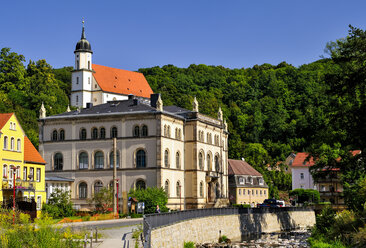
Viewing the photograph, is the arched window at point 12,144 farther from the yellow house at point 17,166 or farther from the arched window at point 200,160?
the arched window at point 200,160

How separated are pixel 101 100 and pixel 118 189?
178ft

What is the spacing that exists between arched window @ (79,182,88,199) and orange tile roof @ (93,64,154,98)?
2028 inches

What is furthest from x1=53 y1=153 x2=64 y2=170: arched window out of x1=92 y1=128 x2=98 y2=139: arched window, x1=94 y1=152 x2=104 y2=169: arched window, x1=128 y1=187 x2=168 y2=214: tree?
x1=128 y1=187 x2=168 y2=214: tree

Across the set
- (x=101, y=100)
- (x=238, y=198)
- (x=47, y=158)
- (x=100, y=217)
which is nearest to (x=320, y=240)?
(x=100, y=217)

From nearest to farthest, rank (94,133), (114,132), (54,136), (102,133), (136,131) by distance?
(136,131) < (114,132) < (102,133) < (94,133) < (54,136)

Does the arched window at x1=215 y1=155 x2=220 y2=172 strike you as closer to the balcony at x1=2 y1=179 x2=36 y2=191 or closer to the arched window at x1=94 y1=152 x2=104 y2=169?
the arched window at x1=94 y1=152 x2=104 y2=169

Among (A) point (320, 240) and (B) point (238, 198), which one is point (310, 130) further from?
(A) point (320, 240)

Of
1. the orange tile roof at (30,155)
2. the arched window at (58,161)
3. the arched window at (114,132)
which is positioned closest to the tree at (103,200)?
the orange tile roof at (30,155)

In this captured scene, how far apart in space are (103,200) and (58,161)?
14337 millimetres

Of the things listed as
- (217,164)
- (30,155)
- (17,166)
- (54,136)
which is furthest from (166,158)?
(17,166)

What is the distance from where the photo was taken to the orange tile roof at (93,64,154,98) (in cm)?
12900

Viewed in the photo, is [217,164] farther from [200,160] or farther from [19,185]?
[19,185]

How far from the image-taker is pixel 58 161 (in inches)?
3120

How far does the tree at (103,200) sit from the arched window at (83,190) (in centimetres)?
942
